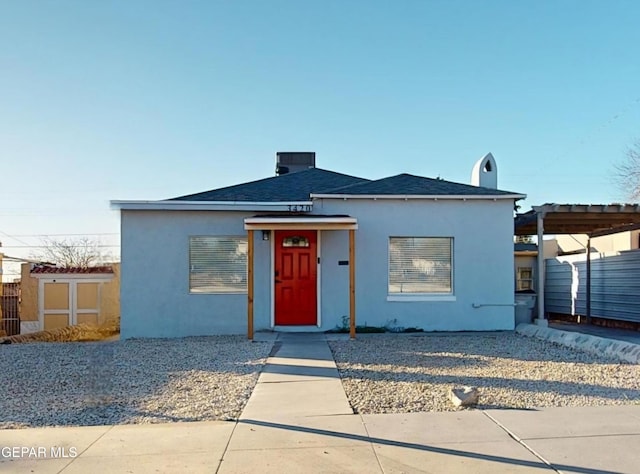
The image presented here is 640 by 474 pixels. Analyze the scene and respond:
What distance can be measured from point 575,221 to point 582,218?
543 millimetres

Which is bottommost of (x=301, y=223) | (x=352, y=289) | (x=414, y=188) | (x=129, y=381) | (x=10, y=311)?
(x=10, y=311)

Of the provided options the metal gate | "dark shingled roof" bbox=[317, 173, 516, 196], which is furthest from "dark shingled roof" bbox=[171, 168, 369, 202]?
the metal gate

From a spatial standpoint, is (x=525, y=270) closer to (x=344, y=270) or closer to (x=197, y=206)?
(x=344, y=270)

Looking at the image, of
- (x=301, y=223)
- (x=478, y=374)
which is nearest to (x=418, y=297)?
(x=301, y=223)

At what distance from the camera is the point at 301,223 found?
33.9 ft

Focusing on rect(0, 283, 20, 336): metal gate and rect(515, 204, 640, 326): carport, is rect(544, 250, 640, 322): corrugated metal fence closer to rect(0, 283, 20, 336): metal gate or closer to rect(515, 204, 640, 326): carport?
rect(515, 204, 640, 326): carport

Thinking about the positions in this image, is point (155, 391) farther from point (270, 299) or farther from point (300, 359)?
point (270, 299)

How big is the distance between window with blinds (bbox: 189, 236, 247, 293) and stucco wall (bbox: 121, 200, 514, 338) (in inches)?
5.7

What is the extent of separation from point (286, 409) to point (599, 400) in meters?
3.43

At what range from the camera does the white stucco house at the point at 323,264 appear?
441 inches

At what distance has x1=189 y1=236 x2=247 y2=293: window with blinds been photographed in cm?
1131

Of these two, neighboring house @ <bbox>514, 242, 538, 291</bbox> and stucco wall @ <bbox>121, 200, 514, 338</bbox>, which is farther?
neighboring house @ <bbox>514, 242, 538, 291</bbox>

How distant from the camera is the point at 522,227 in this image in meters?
13.8

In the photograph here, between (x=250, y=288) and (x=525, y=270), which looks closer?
(x=250, y=288)
